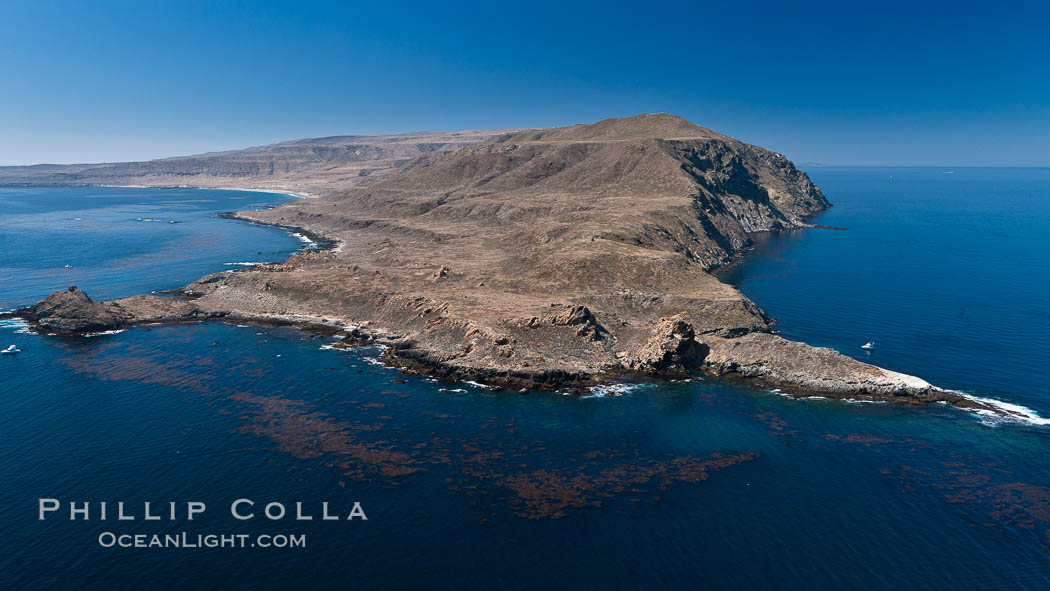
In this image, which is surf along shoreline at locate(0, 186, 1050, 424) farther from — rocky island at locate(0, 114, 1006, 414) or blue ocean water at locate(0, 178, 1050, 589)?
blue ocean water at locate(0, 178, 1050, 589)

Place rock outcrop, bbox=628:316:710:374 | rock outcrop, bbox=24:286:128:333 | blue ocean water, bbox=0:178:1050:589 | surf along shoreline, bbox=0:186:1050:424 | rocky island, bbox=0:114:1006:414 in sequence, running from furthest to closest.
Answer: rock outcrop, bbox=24:286:128:333
rock outcrop, bbox=628:316:710:374
rocky island, bbox=0:114:1006:414
surf along shoreline, bbox=0:186:1050:424
blue ocean water, bbox=0:178:1050:589

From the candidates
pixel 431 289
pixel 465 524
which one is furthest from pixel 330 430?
pixel 431 289

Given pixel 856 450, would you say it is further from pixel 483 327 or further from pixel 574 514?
pixel 483 327

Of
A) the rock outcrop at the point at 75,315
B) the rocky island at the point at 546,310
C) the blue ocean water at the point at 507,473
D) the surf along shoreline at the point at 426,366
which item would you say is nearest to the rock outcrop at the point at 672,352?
the rocky island at the point at 546,310

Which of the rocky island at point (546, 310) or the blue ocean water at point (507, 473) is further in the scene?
the rocky island at point (546, 310)

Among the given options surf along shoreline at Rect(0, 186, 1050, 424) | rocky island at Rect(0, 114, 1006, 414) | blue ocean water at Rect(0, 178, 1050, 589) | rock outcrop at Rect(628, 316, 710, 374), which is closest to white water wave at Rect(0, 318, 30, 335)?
surf along shoreline at Rect(0, 186, 1050, 424)

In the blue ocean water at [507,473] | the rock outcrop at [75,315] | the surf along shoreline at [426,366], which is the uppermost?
the rock outcrop at [75,315]

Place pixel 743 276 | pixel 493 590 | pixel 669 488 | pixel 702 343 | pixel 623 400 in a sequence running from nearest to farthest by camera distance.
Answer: pixel 493 590 → pixel 669 488 → pixel 623 400 → pixel 702 343 → pixel 743 276

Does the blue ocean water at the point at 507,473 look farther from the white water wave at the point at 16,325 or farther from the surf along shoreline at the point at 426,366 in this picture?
the white water wave at the point at 16,325
